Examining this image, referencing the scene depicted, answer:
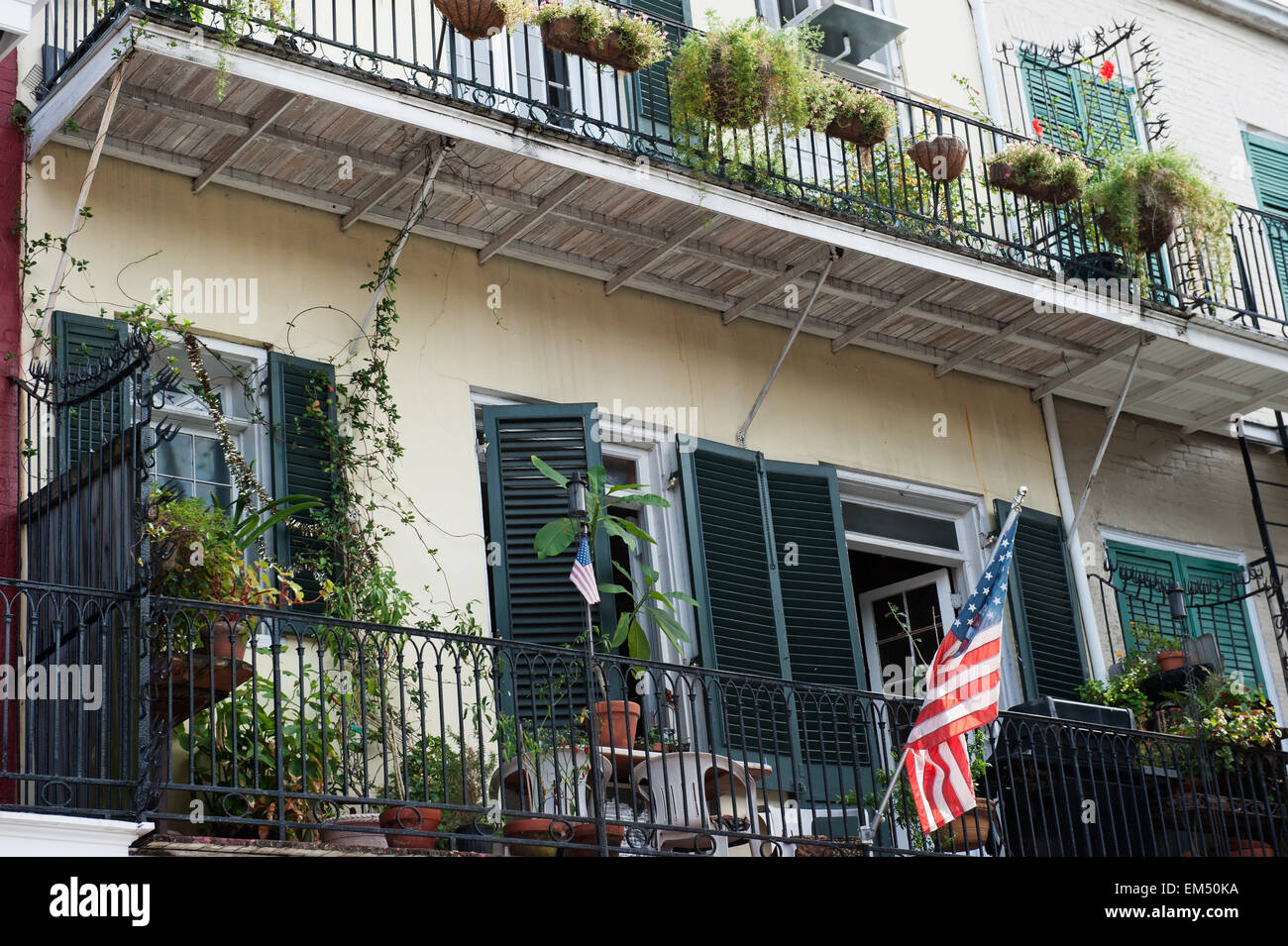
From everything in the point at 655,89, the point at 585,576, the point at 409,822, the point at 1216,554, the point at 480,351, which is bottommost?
the point at 409,822

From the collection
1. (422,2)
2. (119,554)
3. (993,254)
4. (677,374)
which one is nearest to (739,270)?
(677,374)

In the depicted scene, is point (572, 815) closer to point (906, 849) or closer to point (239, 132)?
point (906, 849)

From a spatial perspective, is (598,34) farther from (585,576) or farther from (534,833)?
(534,833)

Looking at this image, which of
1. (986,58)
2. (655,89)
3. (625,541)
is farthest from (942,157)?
(625,541)

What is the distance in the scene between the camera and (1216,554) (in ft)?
44.2

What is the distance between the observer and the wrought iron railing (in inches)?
379

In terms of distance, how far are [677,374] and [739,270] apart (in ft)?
2.37

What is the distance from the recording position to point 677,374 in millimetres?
11266

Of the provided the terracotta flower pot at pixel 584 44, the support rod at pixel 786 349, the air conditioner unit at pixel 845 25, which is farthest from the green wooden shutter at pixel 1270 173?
the terracotta flower pot at pixel 584 44

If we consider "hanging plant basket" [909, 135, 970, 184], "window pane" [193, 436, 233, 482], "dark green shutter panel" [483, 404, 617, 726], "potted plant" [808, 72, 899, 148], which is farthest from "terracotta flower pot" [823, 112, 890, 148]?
"window pane" [193, 436, 233, 482]

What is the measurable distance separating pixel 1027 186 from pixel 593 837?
18.0 feet

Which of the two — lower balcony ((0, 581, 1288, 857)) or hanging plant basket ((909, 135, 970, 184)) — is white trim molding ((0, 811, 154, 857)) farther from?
hanging plant basket ((909, 135, 970, 184))

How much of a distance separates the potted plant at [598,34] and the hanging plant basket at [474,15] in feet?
1.22

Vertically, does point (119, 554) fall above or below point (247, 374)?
below
